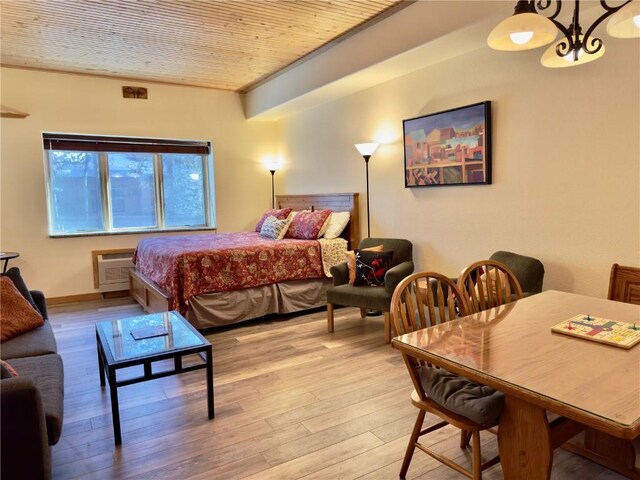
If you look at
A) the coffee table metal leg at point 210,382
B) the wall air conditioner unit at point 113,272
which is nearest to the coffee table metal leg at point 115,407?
the coffee table metal leg at point 210,382

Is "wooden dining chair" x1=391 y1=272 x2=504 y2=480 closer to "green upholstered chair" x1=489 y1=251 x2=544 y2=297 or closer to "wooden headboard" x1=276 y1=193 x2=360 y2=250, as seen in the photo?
"green upholstered chair" x1=489 y1=251 x2=544 y2=297

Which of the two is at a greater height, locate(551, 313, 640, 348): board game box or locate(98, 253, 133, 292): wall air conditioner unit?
locate(551, 313, 640, 348): board game box

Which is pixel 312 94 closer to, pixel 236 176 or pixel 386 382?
pixel 236 176

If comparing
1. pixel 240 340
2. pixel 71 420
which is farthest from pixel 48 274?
pixel 71 420

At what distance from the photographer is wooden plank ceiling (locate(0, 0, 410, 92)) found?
11.0ft

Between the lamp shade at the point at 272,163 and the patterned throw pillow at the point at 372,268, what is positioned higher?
the lamp shade at the point at 272,163

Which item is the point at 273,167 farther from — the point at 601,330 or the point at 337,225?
the point at 601,330

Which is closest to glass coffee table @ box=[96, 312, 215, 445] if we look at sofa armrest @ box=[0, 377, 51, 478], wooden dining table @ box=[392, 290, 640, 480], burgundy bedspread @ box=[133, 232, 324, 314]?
sofa armrest @ box=[0, 377, 51, 478]

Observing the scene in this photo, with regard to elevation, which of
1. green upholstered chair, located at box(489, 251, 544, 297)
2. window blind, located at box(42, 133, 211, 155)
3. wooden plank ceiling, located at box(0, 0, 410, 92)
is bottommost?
green upholstered chair, located at box(489, 251, 544, 297)

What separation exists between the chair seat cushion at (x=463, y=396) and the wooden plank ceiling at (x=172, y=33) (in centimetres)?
292

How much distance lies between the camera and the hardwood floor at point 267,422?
194cm

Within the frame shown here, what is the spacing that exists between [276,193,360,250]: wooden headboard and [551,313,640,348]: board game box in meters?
3.18

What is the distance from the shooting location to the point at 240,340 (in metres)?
3.70

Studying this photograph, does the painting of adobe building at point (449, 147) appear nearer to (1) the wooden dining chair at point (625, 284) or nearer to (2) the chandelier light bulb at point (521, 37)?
(1) the wooden dining chair at point (625, 284)
